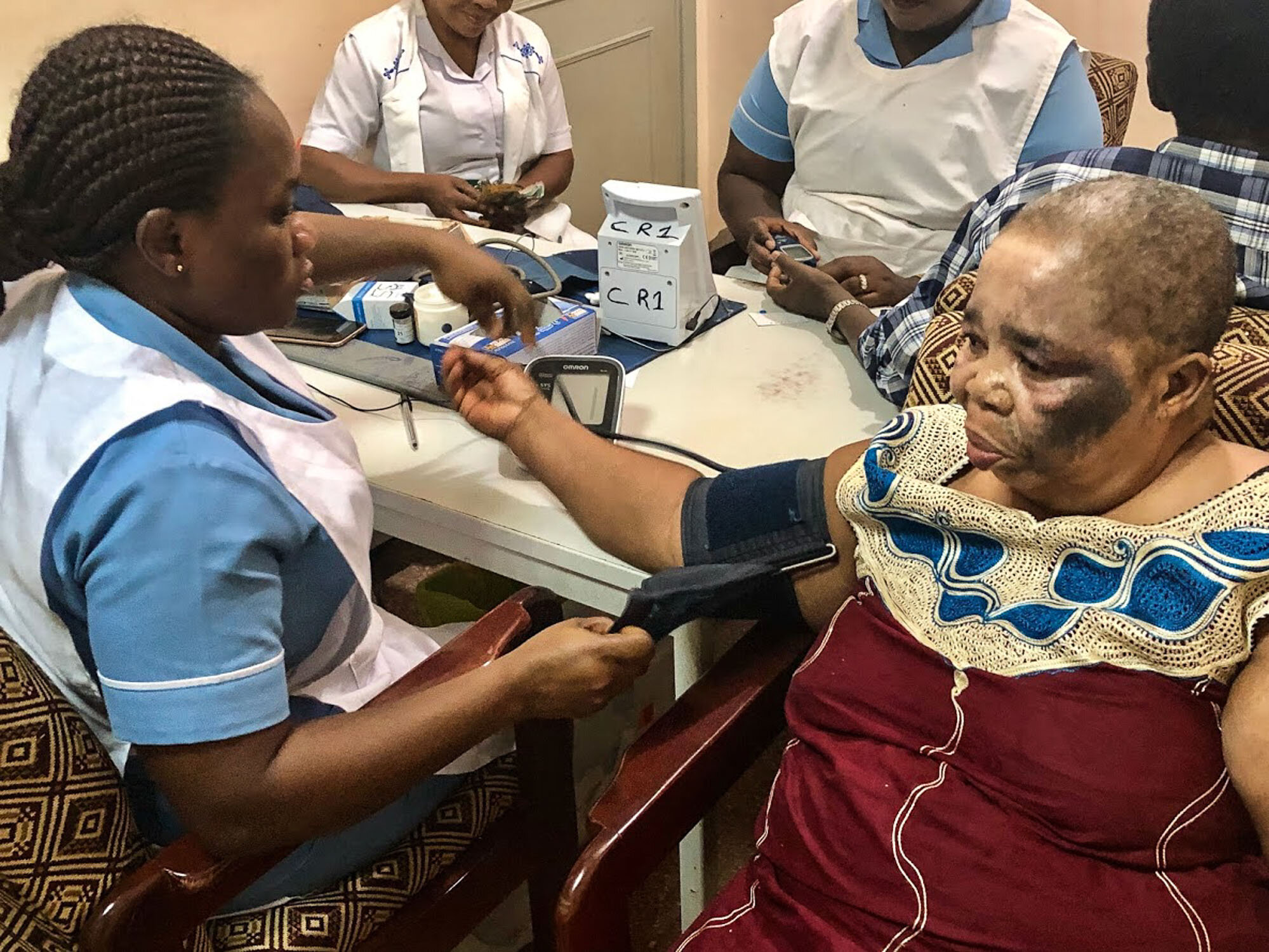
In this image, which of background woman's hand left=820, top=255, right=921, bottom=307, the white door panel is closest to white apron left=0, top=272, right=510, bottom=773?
background woman's hand left=820, top=255, right=921, bottom=307

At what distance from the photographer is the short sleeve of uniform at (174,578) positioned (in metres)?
0.82

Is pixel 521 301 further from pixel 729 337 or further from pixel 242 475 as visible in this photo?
pixel 242 475

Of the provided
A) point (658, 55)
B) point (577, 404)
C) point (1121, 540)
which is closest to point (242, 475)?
point (577, 404)

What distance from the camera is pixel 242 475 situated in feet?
2.86

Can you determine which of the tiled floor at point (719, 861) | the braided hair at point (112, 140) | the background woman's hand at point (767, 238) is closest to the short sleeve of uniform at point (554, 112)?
the background woman's hand at point (767, 238)

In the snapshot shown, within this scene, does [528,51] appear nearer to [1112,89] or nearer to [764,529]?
[1112,89]

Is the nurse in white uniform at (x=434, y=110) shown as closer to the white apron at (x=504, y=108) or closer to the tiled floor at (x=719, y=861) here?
the white apron at (x=504, y=108)

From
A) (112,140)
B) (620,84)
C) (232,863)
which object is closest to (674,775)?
(232,863)

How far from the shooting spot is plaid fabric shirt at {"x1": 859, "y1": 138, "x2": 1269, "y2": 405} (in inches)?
46.0

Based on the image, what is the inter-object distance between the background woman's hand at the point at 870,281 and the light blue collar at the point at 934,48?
1.66ft

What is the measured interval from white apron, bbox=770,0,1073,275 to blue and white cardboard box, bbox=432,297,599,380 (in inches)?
30.8

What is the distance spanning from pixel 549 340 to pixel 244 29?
1388mm

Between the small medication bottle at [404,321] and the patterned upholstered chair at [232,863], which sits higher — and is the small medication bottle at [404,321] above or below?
above

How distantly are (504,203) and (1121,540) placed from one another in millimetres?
1684
